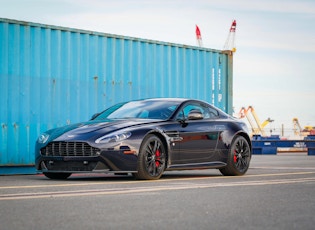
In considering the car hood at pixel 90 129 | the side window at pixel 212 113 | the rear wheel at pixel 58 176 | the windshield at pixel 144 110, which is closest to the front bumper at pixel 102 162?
the car hood at pixel 90 129

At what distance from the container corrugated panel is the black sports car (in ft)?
7.76

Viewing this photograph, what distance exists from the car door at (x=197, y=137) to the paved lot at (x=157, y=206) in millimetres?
1982

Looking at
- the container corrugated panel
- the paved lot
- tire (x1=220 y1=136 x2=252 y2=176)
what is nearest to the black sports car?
tire (x1=220 y1=136 x2=252 y2=176)

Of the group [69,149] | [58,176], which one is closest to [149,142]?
[69,149]

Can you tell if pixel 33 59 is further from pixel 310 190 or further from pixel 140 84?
pixel 310 190

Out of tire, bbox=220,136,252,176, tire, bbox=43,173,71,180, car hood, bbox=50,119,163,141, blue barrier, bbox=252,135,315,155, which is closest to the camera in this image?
car hood, bbox=50,119,163,141

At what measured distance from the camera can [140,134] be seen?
11234 mm

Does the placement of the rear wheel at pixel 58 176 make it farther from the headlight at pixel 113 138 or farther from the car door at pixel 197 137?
the car door at pixel 197 137

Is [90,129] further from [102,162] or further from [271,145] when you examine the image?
[271,145]

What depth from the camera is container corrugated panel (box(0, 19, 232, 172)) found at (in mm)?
14328

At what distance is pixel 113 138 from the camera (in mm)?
11062

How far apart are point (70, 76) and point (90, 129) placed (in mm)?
4275

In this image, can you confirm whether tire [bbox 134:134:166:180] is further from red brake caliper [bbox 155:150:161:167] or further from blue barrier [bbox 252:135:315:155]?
blue barrier [bbox 252:135:315:155]

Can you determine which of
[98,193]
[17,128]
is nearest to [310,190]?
[98,193]
